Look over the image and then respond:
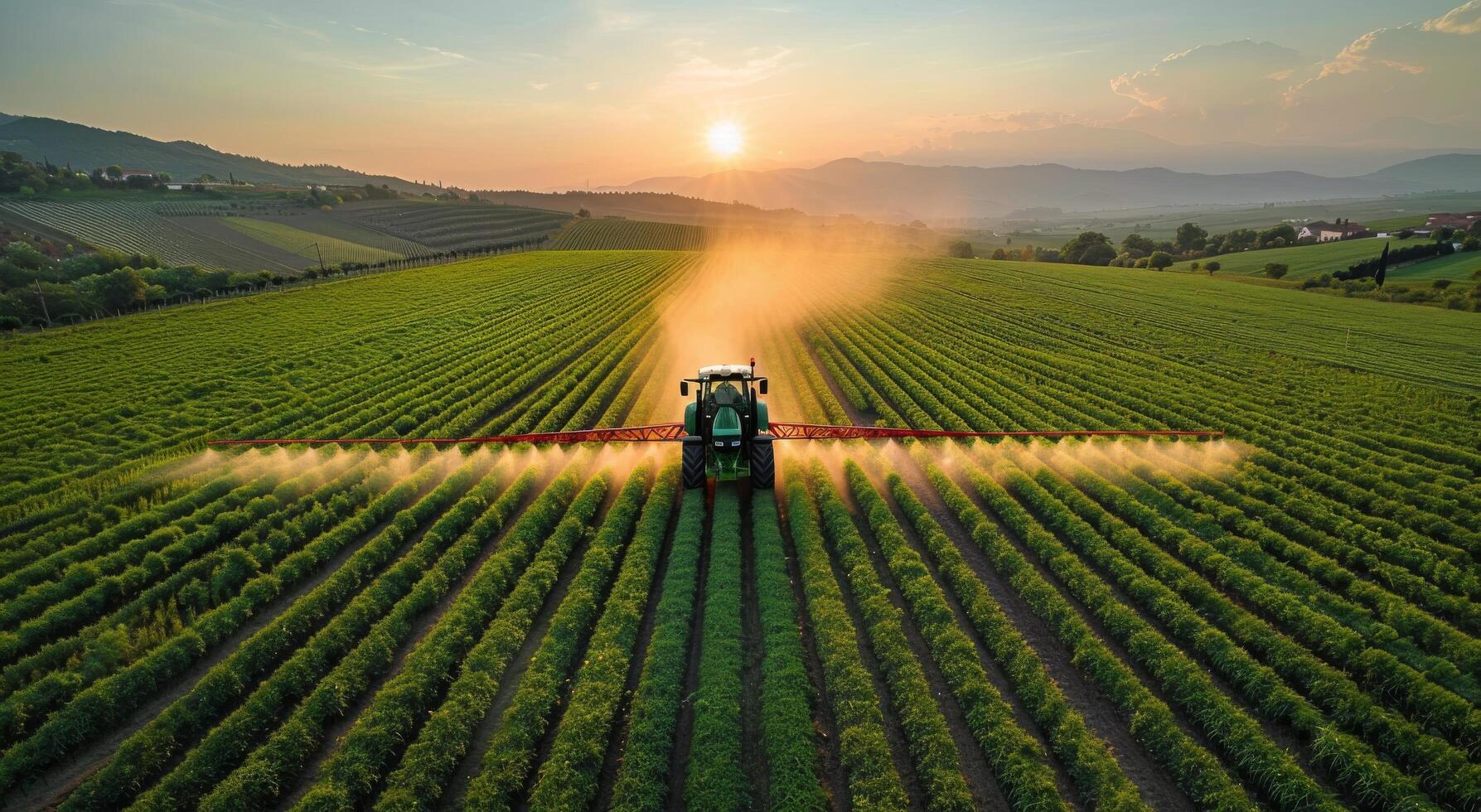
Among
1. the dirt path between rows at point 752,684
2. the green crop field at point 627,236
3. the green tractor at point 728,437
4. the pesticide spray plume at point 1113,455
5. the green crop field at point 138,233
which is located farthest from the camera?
the green crop field at point 627,236

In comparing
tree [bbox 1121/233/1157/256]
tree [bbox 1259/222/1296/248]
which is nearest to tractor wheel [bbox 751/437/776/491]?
tree [bbox 1121/233/1157/256]

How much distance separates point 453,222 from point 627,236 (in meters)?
38.4

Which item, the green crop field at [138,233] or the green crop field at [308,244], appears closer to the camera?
the green crop field at [138,233]

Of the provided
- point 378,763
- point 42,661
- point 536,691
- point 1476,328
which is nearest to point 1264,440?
point 536,691

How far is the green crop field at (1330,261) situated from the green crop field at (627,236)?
84.5 meters

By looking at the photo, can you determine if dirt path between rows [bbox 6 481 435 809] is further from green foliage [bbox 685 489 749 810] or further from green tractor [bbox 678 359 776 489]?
green tractor [bbox 678 359 776 489]

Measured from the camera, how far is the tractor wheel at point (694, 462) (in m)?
16.7

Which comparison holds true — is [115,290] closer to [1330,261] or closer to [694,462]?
[694,462]

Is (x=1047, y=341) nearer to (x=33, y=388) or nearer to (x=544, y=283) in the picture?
(x=544, y=283)

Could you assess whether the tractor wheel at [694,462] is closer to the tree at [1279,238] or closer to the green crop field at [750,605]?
the green crop field at [750,605]

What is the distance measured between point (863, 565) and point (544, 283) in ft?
188

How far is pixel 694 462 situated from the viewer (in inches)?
659

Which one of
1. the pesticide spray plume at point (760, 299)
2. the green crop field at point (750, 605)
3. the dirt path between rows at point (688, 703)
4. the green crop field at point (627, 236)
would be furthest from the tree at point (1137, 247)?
the dirt path between rows at point (688, 703)

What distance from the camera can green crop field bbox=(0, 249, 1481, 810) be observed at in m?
8.67
